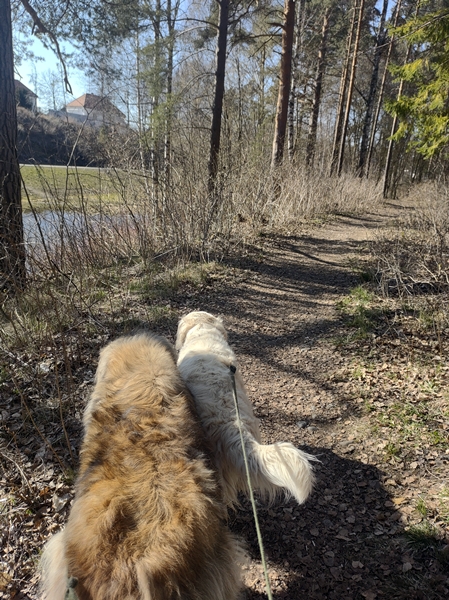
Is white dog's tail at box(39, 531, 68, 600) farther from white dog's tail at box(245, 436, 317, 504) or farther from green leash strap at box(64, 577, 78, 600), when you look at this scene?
white dog's tail at box(245, 436, 317, 504)

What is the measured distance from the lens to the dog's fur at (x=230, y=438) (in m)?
1.84

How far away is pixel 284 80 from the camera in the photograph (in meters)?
12.3

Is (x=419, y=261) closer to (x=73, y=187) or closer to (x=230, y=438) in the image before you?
(x=230, y=438)

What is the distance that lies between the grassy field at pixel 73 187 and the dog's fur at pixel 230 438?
9.98ft

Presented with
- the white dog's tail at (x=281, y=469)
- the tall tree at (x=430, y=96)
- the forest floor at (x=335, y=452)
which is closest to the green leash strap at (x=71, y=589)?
the white dog's tail at (x=281, y=469)

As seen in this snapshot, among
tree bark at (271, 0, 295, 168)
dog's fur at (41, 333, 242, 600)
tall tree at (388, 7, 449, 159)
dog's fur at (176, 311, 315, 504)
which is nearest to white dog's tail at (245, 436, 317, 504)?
dog's fur at (176, 311, 315, 504)

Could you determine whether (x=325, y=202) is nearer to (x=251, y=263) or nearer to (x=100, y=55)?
(x=251, y=263)

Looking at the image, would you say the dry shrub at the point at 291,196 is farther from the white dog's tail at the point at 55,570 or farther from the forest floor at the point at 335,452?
the white dog's tail at the point at 55,570

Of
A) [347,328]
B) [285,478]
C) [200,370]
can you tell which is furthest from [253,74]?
[285,478]

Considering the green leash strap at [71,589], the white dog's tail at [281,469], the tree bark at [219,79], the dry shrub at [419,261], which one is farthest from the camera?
the tree bark at [219,79]

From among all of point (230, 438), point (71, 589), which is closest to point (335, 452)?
point (230, 438)

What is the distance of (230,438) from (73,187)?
461 centimetres

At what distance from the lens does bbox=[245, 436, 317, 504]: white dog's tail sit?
1.80m

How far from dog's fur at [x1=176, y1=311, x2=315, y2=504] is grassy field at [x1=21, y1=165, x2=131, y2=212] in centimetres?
304
